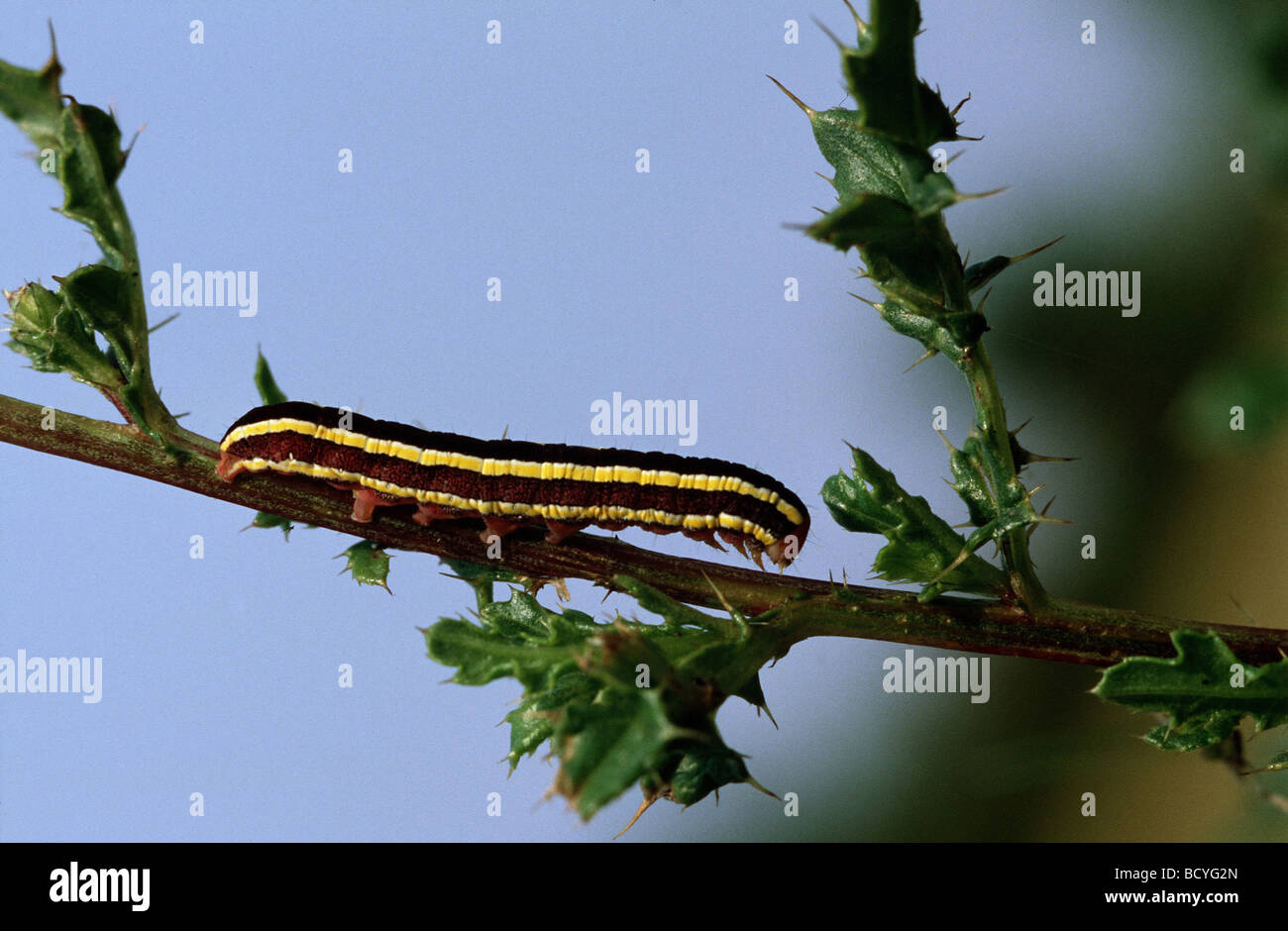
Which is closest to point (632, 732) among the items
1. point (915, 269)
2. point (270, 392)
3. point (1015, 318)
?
point (915, 269)

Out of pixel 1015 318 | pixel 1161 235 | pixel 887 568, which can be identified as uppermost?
pixel 1161 235

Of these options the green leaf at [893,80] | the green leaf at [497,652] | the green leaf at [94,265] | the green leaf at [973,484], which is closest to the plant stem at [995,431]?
the green leaf at [973,484]

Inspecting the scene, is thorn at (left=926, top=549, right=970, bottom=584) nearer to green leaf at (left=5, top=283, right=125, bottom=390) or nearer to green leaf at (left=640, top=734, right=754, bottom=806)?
green leaf at (left=640, top=734, right=754, bottom=806)

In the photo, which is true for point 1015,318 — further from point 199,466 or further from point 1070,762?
point 199,466

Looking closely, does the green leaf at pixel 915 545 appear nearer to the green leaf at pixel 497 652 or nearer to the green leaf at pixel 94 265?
the green leaf at pixel 497 652

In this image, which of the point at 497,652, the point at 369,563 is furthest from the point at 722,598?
the point at 369,563

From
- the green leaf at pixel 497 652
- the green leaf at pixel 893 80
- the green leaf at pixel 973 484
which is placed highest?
the green leaf at pixel 893 80

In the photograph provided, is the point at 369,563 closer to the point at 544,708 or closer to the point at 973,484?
the point at 544,708

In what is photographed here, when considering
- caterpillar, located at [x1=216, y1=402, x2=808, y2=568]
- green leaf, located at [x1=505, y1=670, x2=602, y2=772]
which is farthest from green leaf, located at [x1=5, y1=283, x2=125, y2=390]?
green leaf, located at [x1=505, y1=670, x2=602, y2=772]
